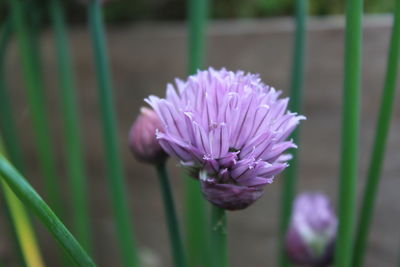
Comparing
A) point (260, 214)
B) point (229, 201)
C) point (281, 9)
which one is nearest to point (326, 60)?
point (281, 9)

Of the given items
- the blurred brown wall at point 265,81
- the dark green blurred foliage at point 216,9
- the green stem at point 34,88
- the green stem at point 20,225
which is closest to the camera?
the green stem at point 20,225

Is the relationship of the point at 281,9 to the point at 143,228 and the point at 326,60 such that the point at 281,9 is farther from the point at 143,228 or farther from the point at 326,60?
the point at 143,228

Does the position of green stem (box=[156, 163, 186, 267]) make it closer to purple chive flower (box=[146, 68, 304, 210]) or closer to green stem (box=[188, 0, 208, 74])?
purple chive flower (box=[146, 68, 304, 210])

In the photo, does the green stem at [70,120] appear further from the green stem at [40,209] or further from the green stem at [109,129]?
the green stem at [40,209]

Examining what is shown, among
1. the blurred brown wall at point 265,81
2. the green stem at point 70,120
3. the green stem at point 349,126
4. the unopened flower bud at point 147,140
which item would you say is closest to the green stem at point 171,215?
the unopened flower bud at point 147,140

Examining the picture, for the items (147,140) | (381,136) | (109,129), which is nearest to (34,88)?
(109,129)
